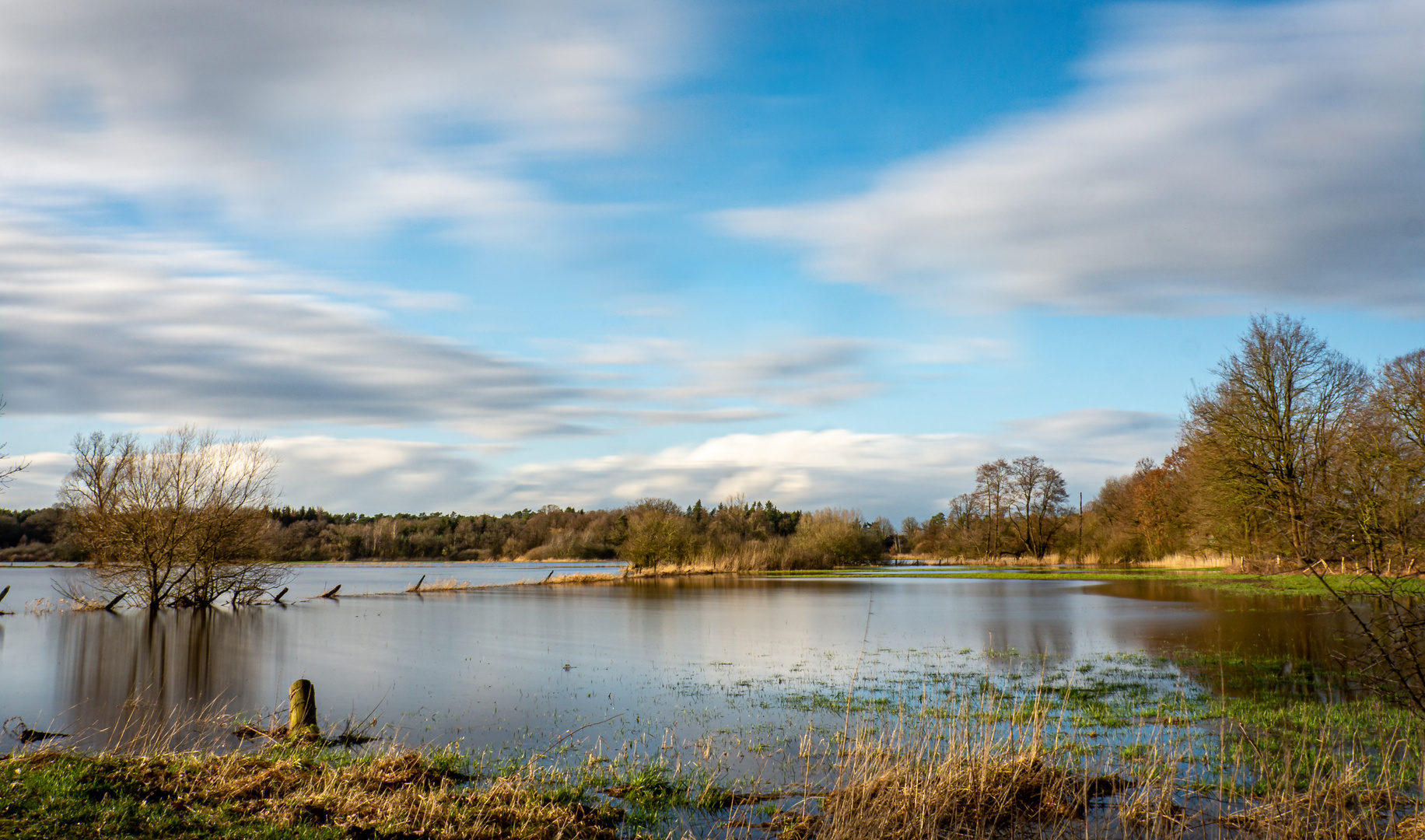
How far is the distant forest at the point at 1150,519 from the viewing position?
1634 cm

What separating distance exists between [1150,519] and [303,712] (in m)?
54.0

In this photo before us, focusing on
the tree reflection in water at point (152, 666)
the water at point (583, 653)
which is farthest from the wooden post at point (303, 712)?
the tree reflection in water at point (152, 666)

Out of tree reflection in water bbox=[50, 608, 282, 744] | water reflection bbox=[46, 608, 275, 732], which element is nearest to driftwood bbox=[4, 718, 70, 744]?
tree reflection in water bbox=[50, 608, 282, 744]

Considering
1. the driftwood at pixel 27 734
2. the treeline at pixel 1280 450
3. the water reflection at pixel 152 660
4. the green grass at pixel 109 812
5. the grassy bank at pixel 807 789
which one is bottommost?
the water reflection at pixel 152 660

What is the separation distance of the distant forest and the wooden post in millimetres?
10377

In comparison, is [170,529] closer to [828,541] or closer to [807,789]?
[807,789]

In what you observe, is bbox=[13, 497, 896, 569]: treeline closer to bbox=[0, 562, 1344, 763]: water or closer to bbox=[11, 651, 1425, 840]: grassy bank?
bbox=[0, 562, 1344, 763]: water

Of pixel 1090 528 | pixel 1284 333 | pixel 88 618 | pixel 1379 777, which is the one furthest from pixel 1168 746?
pixel 1090 528

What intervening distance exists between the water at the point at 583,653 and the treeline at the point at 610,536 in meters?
10.5

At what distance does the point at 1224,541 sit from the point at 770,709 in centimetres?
3165

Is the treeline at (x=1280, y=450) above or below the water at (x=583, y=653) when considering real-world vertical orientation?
above

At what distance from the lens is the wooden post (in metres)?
10.4

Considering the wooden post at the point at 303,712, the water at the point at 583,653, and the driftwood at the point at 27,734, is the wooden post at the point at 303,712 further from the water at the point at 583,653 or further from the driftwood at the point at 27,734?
the driftwood at the point at 27,734

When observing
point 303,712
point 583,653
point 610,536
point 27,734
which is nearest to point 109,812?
point 303,712
